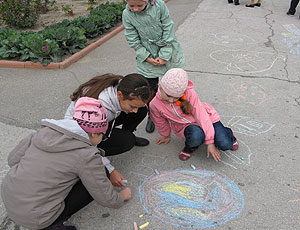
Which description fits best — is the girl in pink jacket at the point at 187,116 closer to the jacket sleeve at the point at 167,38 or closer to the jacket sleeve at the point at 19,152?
the jacket sleeve at the point at 167,38

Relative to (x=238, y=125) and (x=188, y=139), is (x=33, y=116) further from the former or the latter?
(x=238, y=125)

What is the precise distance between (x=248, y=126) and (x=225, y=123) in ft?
0.78

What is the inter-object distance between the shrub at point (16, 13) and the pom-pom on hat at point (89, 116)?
19.7 ft

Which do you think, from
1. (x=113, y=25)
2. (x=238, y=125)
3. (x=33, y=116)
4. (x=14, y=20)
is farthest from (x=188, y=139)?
(x=14, y=20)

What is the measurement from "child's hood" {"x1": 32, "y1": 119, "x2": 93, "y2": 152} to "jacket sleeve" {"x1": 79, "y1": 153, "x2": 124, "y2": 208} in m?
0.10

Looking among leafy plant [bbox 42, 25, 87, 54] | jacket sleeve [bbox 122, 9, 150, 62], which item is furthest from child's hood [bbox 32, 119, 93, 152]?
leafy plant [bbox 42, 25, 87, 54]

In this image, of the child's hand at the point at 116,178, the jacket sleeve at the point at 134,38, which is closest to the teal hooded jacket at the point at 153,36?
the jacket sleeve at the point at 134,38

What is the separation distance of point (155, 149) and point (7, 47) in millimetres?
3669

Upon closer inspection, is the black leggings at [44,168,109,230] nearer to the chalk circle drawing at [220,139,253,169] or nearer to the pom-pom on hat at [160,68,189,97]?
the pom-pom on hat at [160,68,189,97]

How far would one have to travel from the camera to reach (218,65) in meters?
4.36

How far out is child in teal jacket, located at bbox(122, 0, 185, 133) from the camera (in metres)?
2.41

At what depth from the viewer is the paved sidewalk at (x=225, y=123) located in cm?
188

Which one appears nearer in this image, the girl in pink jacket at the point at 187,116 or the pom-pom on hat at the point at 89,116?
the pom-pom on hat at the point at 89,116

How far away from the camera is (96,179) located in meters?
1.53
